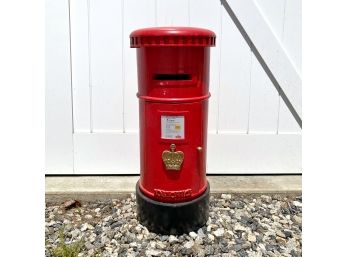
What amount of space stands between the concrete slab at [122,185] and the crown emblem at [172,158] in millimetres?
691

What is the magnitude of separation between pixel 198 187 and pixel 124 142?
2.74 ft

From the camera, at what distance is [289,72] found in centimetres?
257

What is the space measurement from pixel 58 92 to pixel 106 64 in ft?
1.41

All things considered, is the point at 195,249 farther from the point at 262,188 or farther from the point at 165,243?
the point at 262,188

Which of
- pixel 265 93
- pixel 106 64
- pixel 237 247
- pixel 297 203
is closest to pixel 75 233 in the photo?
pixel 237 247

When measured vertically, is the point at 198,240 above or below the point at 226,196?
below

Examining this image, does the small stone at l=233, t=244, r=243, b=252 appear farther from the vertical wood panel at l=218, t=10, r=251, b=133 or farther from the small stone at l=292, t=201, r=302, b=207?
the vertical wood panel at l=218, t=10, r=251, b=133

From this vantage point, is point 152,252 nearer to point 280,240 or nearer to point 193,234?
point 193,234

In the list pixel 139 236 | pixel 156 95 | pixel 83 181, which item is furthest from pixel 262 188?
pixel 83 181

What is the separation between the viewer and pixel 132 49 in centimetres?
249

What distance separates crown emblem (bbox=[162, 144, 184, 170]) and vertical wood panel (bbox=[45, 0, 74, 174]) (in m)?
1.03

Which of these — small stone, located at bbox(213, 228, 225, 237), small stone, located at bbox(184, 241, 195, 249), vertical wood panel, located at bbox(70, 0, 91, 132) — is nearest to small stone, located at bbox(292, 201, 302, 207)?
small stone, located at bbox(213, 228, 225, 237)

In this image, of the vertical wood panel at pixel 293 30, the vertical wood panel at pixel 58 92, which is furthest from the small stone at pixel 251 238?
the vertical wood panel at pixel 58 92

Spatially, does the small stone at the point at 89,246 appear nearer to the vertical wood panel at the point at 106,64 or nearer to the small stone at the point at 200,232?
the small stone at the point at 200,232
